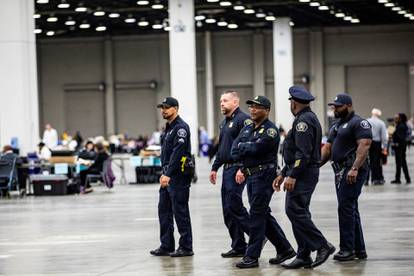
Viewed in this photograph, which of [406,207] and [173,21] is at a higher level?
[173,21]

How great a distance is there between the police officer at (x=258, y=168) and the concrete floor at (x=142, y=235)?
1.14ft

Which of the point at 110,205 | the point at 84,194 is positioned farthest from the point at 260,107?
the point at 84,194

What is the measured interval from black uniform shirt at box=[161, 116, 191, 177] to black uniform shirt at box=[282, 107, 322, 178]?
71.1 inches

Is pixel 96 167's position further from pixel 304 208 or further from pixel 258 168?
pixel 304 208

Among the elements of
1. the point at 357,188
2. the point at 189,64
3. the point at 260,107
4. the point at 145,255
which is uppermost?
the point at 189,64

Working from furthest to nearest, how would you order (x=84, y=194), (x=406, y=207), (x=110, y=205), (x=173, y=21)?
(x=173, y=21) → (x=84, y=194) → (x=110, y=205) → (x=406, y=207)

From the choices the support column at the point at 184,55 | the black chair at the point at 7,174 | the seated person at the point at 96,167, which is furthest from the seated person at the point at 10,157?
the support column at the point at 184,55

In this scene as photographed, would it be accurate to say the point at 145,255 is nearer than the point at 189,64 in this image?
Yes

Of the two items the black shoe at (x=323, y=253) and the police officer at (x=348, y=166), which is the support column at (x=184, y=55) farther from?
the black shoe at (x=323, y=253)

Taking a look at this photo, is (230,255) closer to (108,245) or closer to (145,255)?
(145,255)

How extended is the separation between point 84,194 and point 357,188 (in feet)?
55.6

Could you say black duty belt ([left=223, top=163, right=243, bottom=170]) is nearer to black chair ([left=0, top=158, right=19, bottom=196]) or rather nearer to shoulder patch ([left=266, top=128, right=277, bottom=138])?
shoulder patch ([left=266, top=128, right=277, bottom=138])

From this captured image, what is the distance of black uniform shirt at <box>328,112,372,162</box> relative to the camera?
1276cm

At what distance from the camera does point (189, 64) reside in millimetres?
46125
